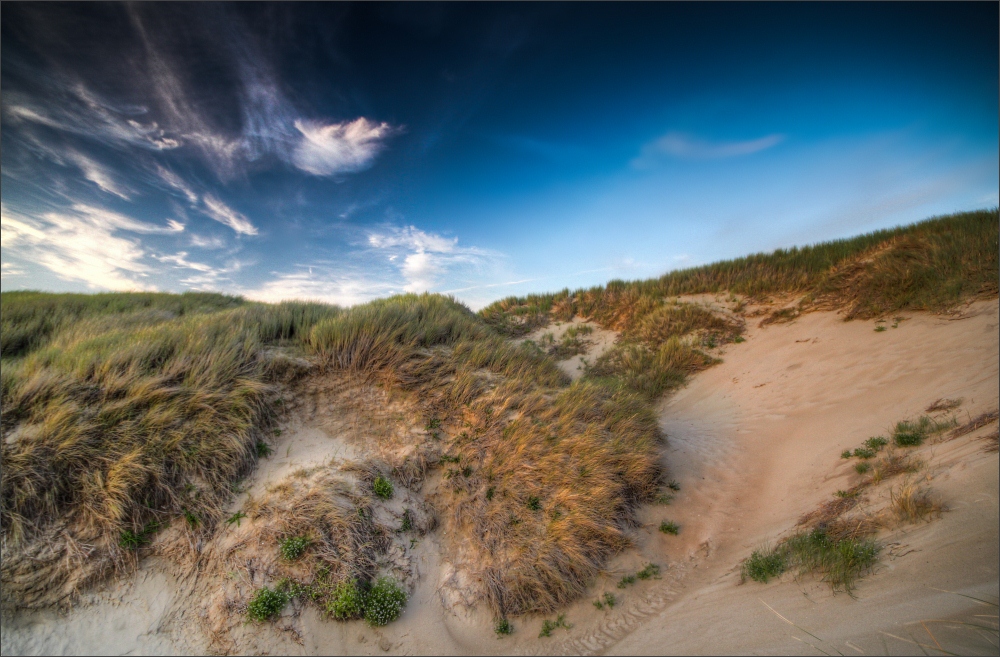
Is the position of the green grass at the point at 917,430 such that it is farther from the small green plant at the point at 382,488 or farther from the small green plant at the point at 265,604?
the small green plant at the point at 265,604

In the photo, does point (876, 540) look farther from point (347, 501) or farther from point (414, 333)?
point (414, 333)

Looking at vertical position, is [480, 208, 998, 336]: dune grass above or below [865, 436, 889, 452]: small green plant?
above

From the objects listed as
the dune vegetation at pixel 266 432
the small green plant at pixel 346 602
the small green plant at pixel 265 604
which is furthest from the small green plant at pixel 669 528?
the small green plant at pixel 265 604

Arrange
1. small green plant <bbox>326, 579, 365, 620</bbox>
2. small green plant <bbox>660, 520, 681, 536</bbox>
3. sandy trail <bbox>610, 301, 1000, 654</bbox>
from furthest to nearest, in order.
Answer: small green plant <bbox>660, 520, 681, 536</bbox>
small green plant <bbox>326, 579, 365, 620</bbox>
sandy trail <bbox>610, 301, 1000, 654</bbox>

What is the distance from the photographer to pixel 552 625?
4.00m

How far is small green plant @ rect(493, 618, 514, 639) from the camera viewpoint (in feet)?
12.8

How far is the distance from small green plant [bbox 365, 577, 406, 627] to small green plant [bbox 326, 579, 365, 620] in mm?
85

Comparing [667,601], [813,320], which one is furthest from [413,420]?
[813,320]

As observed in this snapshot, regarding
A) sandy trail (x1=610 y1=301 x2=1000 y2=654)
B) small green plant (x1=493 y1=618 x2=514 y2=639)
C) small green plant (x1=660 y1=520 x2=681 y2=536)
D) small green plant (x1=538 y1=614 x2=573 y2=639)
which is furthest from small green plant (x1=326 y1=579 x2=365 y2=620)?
small green plant (x1=660 y1=520 x2=681 y2=536)

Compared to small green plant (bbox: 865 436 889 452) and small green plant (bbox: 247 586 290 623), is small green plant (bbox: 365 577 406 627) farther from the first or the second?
small green plant (bbox: 865 436 889 452)

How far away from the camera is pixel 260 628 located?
139 inches

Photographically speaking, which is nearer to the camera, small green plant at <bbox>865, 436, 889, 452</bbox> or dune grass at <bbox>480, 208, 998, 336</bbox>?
small green plant at <bbox>865, 436, 889, 452</bbox>

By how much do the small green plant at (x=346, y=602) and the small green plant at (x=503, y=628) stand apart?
4.49 feet

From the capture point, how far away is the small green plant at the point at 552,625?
3.93 m
